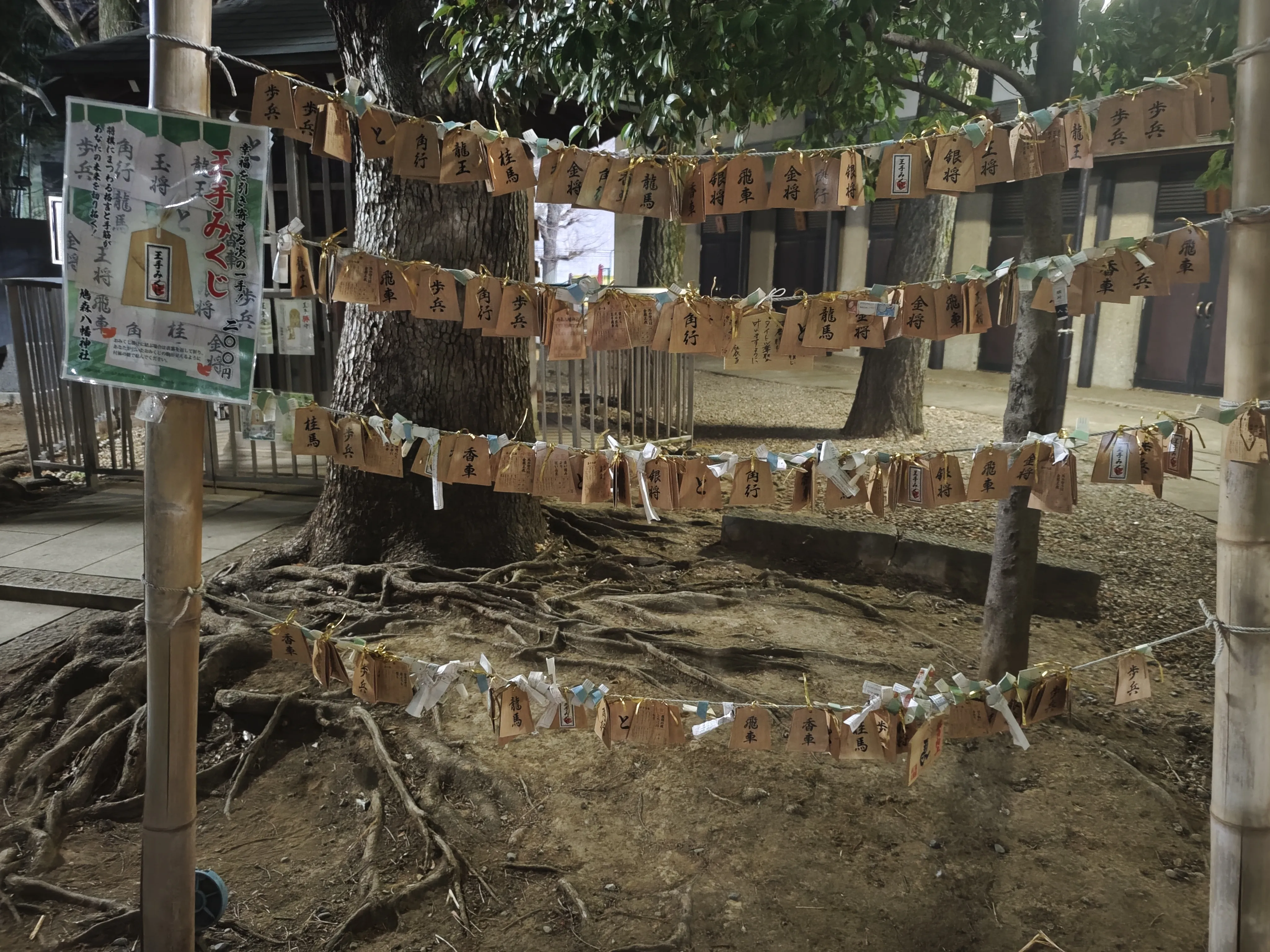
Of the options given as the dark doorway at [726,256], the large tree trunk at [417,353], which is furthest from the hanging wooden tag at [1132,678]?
the dark doorway at [726,256]

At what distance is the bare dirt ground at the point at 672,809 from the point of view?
10.2 feet

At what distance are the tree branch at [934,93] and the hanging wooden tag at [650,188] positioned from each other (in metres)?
1.67

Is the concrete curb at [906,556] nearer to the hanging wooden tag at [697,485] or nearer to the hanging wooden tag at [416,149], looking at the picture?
the hanging wooden tag at [697,485]

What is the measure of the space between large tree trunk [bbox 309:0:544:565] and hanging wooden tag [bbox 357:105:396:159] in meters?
2.58

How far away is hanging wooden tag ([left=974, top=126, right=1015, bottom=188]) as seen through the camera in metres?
2.79

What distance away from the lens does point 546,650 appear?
484cm

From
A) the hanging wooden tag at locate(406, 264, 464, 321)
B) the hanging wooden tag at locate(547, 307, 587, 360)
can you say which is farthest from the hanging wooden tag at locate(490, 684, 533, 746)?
the hanging wooden tag at locate(406, 264, 464, 321)

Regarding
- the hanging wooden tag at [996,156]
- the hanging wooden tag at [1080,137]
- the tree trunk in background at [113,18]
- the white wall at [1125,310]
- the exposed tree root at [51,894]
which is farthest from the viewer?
the tree trunk in background at [113,18]

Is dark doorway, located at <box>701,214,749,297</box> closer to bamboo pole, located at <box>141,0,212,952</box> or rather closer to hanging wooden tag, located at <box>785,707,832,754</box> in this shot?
hanging wooden tag, located at <box>785,707,832,754</box>

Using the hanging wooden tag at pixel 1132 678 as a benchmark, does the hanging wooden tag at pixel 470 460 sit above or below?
above

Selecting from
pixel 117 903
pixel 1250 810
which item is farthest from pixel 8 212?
pixel 1250 810

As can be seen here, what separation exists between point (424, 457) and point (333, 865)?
5.22 ft

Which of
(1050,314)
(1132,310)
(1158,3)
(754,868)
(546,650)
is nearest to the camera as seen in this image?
(754,868)

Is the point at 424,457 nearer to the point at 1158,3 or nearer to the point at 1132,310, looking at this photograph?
the point at 1158,3
